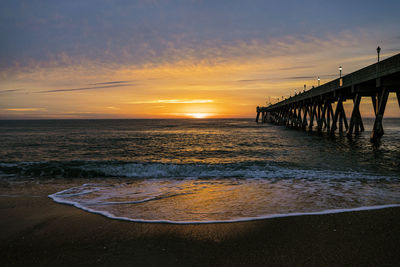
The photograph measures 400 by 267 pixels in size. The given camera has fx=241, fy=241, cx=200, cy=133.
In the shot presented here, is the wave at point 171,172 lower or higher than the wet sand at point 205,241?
lower

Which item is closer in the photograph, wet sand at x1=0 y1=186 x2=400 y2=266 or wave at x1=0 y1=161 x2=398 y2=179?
wet sand at x1=0 y1=186 x2=400 y2=266

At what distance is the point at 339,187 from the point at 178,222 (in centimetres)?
467

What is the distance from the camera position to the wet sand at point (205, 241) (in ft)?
9.00

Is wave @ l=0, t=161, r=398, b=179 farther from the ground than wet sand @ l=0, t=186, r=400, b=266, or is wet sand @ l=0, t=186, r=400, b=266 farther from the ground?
wet sand @ l=0, t=186, r=400, b=266

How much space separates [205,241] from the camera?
3.20m

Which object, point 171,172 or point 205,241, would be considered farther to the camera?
point 171,172

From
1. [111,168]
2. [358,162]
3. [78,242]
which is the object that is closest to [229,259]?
[78,242]

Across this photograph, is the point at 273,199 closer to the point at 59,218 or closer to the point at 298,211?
the point at 298,211

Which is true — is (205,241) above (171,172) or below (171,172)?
above

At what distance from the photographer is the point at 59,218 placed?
425 cm

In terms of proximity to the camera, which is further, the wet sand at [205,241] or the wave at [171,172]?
the wave at [171,172]

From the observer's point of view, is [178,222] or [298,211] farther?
[298,211]

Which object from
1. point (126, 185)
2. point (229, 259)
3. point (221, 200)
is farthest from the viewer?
point (126, 185)

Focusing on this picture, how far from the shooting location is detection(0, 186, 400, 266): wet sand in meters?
2.74
